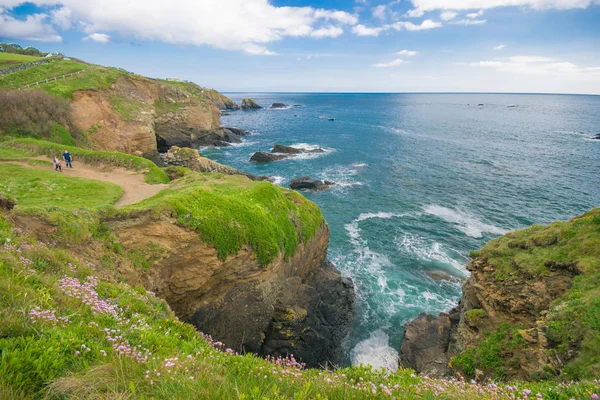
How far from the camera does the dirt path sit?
20.4 metres

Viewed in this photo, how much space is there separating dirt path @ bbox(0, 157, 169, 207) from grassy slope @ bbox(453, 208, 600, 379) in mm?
20389

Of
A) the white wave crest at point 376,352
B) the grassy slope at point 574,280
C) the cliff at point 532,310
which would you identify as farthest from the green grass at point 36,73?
the grassy slope at point 574,280

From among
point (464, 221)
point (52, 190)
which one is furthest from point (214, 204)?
point (464, 221)

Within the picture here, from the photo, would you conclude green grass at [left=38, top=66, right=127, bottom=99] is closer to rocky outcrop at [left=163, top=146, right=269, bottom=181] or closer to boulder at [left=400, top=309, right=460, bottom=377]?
rocky outcrop at [left=163, top=146, right=269, bottom=181]

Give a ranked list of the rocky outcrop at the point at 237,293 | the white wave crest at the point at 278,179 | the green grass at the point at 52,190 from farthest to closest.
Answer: the white wave crest at the point at 278,179
the green grass at the point at 52,190
the rocky outcrop at the point at 237,293

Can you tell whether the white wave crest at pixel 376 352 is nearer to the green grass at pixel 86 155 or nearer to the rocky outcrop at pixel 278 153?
the green grass at pixel 86 155

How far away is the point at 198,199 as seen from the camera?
57.4 feet

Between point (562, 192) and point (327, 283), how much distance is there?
4042cm

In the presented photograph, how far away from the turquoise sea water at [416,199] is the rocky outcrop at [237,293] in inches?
134

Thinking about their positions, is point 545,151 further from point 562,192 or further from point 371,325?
point 371,325

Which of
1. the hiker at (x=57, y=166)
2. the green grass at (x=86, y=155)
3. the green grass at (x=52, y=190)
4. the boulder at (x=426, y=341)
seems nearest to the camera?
the green grass at (x=52, y=190)

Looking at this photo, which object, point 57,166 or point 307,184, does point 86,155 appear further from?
point 307,184

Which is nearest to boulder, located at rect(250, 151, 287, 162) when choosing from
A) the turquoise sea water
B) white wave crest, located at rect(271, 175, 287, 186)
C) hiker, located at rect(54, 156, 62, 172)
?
the turquoise sea water

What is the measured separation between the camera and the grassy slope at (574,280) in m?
9.81
